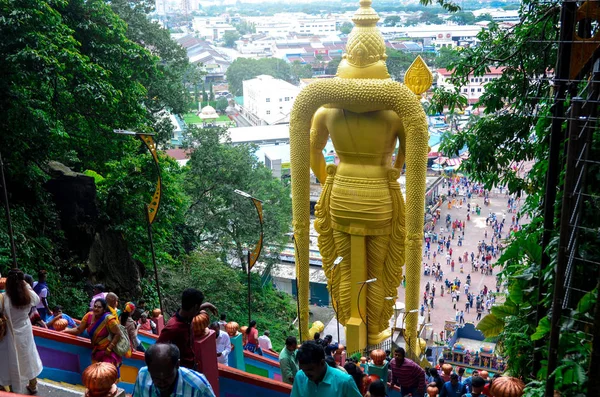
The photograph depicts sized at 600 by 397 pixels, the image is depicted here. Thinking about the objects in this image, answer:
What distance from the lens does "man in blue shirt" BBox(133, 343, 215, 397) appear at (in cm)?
292

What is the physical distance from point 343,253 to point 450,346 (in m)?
7.41

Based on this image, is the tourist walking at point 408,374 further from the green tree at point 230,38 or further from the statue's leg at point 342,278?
the green tree at point 230,38

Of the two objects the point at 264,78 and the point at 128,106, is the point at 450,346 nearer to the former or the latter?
the point at 128,106

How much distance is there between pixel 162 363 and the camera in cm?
291

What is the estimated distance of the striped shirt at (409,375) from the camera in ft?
18.4

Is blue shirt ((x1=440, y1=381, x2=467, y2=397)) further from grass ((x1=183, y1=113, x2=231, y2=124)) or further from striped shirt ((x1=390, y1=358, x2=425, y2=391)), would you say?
grass ((x1=183, y1=113, x2=231, y2=124))

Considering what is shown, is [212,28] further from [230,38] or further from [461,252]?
[461,252]

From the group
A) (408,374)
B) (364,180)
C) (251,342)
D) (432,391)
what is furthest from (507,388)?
(364,180)

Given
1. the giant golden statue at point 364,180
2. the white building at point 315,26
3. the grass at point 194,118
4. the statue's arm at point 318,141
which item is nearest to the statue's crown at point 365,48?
the giant golden statue at point 364,180

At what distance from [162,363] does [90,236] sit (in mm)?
8270

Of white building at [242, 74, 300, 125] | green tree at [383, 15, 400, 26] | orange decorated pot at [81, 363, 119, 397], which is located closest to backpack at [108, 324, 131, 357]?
orange decorated pot at [81, 363, 119, 397]

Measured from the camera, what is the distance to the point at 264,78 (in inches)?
2365

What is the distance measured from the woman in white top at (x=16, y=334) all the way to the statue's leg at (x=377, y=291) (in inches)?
216

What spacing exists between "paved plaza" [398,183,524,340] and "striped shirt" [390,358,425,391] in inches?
430
